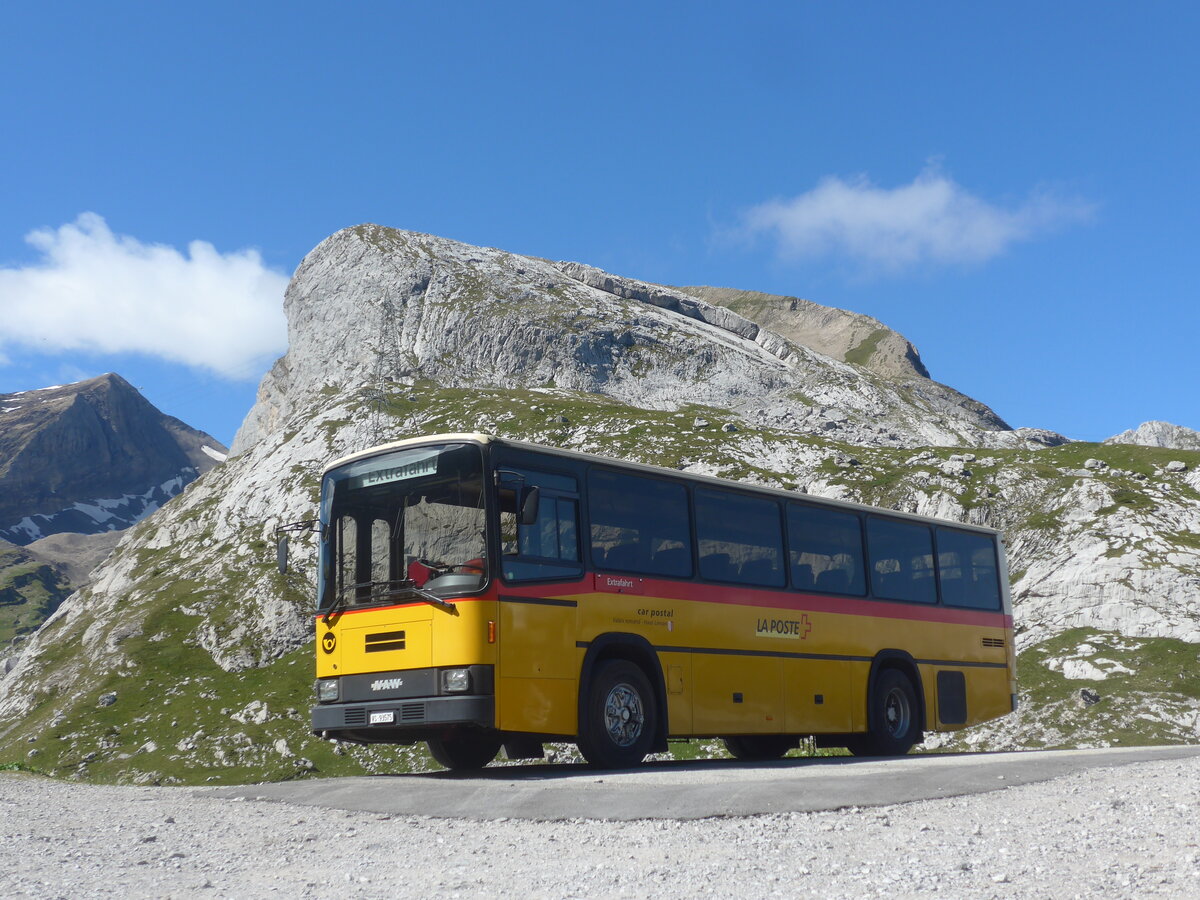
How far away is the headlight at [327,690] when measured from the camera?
51.6ft

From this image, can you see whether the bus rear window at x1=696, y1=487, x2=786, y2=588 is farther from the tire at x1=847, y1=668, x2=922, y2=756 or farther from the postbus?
the tire at x1=847, y1=668, x2=922, y2=756

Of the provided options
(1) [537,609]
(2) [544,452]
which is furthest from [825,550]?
(1) [537,609]

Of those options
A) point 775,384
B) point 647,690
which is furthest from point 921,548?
point 775,384

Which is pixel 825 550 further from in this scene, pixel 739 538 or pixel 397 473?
pixel 397 473

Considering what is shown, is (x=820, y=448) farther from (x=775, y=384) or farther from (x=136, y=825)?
(x=136, y=825)

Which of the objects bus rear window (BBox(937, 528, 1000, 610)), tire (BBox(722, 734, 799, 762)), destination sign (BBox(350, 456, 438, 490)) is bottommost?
tire (BBox(722, 734, 799, 762))

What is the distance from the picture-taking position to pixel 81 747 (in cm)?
6072

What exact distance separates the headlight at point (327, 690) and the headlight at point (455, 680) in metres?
2.37

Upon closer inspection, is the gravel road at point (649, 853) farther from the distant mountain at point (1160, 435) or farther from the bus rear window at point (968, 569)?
the distant mountain at point (1160, 435)

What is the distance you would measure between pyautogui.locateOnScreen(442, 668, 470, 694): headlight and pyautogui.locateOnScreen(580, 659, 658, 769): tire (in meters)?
2.01

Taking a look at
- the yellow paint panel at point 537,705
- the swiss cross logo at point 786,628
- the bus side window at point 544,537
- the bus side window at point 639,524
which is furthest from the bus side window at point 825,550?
the yellow paint panel at point 537,705

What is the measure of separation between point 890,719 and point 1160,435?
19825cm

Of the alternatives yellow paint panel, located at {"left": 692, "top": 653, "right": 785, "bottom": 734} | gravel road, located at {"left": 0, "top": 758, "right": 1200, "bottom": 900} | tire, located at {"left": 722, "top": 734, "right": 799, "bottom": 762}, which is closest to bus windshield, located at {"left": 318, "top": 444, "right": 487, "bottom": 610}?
gravel road, located at {"left": 0, "top": 758, "right": 1200, "bottom": 900}

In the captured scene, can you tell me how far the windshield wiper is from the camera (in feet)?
47.6
